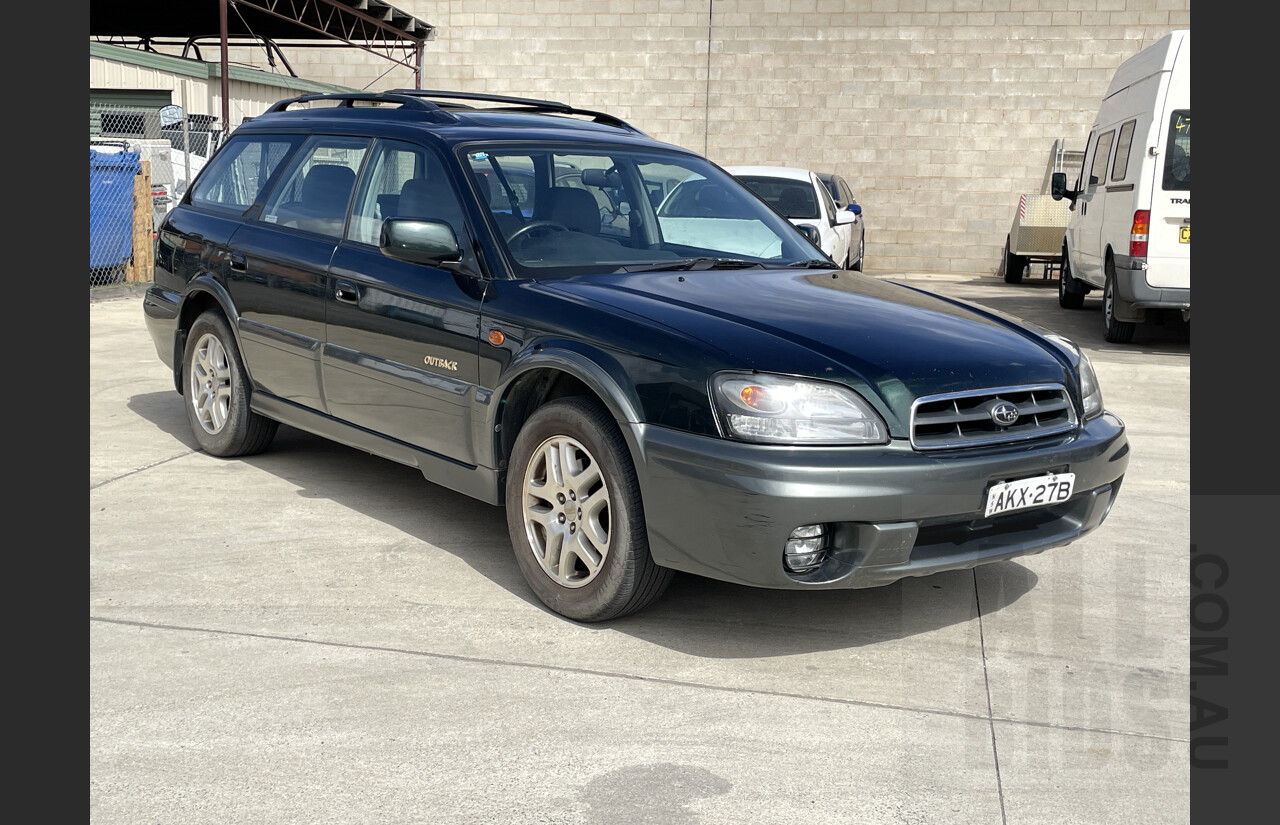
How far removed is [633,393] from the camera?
3883 millimetres

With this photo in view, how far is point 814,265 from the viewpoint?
17.1 feet

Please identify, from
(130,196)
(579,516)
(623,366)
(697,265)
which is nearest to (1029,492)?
(623,366)

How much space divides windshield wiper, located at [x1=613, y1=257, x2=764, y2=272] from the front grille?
1298mm

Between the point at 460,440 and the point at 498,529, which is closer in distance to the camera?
the point at 460,440

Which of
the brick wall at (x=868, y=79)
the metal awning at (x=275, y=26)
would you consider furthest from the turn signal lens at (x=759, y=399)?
the brick wall at (x=868, y=79)

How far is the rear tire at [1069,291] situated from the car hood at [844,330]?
1103cm

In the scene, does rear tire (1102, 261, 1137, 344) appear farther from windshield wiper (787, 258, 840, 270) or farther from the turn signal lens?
the turn signal lens

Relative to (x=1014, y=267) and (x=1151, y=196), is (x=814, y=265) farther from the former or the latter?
(x=1014, y=267)

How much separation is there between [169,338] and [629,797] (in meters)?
4.49

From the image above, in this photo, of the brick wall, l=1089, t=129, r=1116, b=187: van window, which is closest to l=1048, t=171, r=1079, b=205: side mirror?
l=1089, t=129, r=1116, b=187: van window

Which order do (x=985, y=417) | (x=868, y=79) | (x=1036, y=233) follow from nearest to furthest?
(x=985, y=417) < (x=1036, y=233) < (x=868, y=79)

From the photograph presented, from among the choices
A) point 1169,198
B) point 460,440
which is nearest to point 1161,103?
point 1169,198

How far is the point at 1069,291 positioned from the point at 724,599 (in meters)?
11.9
